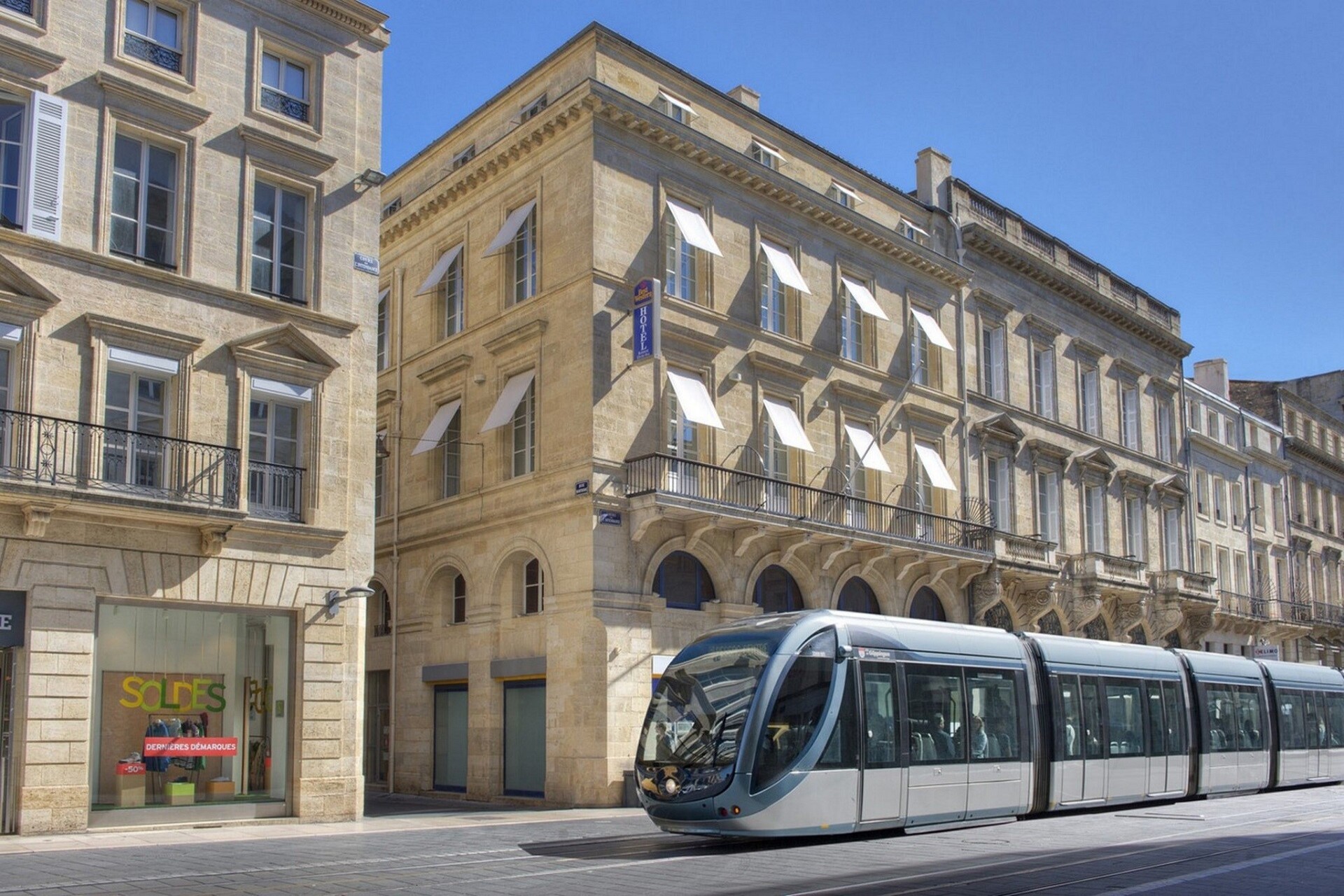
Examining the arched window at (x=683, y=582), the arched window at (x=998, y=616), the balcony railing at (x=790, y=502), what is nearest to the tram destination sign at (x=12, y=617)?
the balcony railing at (x=790, y=502)

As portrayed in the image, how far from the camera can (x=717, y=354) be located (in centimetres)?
2819

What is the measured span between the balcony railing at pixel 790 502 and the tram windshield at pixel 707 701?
28.5ft

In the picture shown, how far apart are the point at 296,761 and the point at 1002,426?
75.6 ft

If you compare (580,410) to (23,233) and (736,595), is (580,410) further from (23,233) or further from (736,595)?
(23,233)

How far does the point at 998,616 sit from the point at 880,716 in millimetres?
19805

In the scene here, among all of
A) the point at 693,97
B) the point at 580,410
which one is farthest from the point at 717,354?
the point at 693,97

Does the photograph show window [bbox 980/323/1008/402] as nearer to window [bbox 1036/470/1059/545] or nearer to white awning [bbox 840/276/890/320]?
window [bbox 1036/470/1059/545]

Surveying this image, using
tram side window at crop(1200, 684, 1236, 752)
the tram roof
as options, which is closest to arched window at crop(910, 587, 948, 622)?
tram side window at crop(1200, 684, 1236, 752)

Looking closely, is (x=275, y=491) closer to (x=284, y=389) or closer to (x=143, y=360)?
(x=284, y=389)

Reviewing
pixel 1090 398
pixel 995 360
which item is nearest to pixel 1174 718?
pixel 995 360

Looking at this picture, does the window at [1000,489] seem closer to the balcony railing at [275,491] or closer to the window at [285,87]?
the balcony railing at [275,491]

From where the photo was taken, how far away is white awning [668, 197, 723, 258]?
27.3 meters

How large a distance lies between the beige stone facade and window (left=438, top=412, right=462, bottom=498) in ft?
0.23

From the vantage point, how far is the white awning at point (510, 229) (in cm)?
2762
